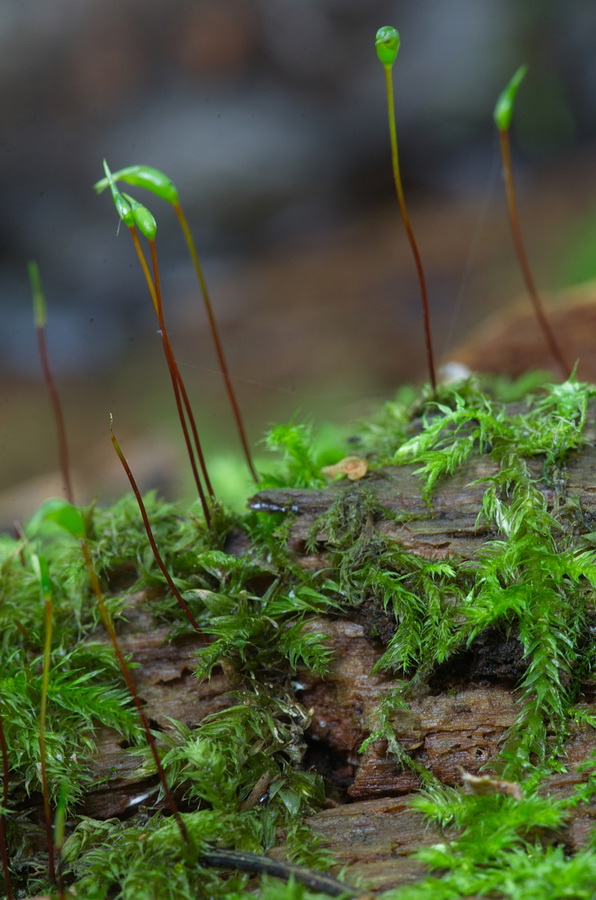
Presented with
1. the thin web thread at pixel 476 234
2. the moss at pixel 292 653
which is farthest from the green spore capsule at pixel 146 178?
the thin web thread at pixel 476 234

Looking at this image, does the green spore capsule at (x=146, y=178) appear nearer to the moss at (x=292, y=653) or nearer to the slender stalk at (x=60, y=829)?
the moss at (x=292, y=653)

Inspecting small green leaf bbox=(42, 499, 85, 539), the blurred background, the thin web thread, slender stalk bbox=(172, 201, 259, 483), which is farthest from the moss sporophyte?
the blurred background

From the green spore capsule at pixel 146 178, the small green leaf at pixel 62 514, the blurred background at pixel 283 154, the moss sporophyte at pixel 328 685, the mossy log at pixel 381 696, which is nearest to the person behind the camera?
the small green leaf at pixel 62 514

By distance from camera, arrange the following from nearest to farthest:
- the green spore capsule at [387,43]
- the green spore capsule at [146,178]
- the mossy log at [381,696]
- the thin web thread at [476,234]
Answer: the mossy log at [381,696]
the green spore capsule at [146,178]
the green spore capsule at [387,43]
the thin web thread at [476,234]

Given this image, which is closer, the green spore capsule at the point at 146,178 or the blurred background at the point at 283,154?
the green spore capsule at the point at 146,178

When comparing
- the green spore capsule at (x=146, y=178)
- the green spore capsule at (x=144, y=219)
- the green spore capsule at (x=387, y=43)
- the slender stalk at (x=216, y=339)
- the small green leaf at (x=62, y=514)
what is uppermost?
the green spore capsule at (x=387, y=43)

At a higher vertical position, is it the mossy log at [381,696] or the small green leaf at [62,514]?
the small green leaf at [62,514]

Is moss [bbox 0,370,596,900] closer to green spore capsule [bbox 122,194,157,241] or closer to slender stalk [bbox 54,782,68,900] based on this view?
slender stalk [bbox 54,782,68,900]

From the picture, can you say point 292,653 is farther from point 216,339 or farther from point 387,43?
point 387,43
